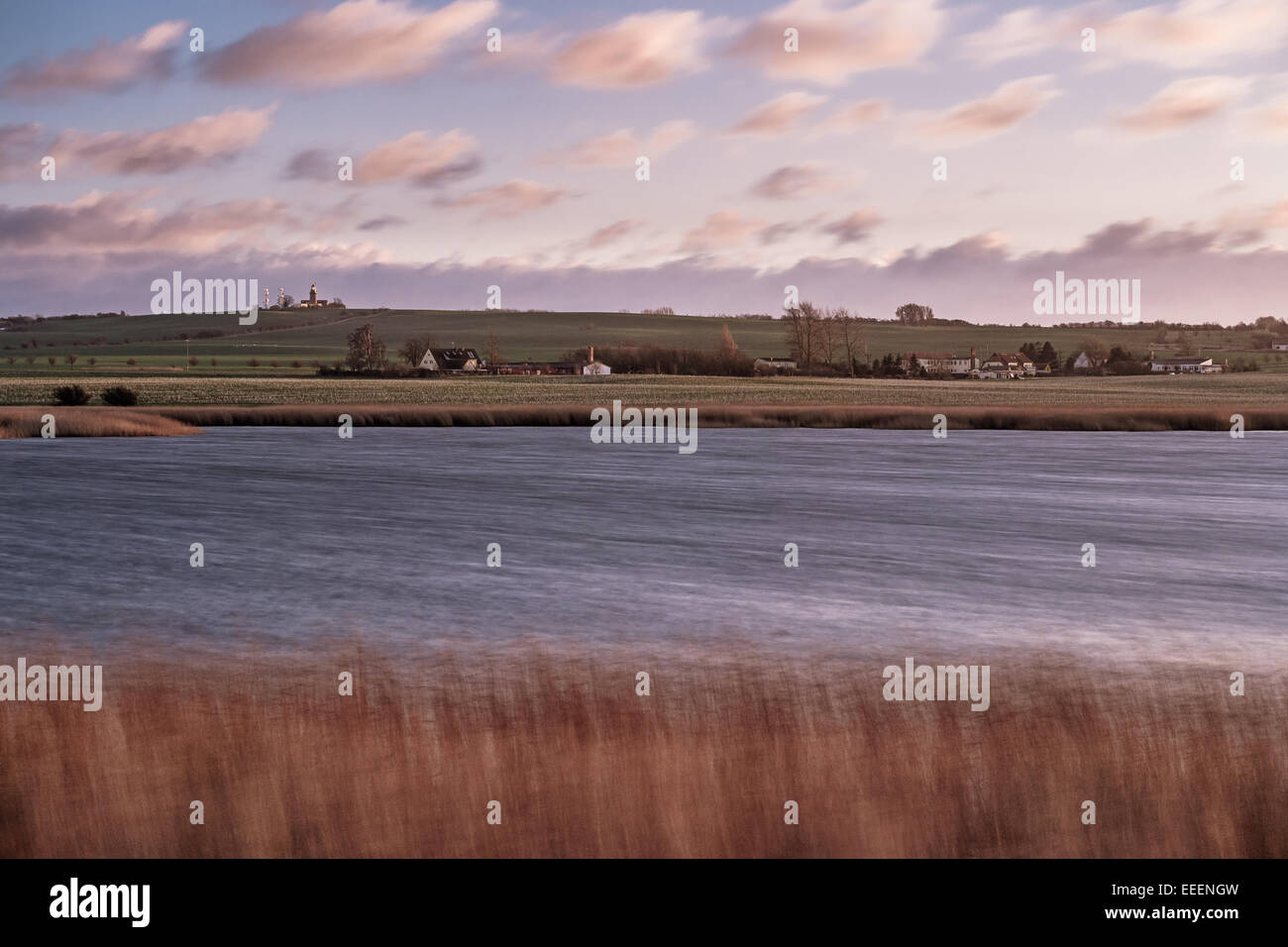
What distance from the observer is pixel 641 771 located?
13.3m

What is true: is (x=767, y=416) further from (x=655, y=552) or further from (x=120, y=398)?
(x=655, y=552)

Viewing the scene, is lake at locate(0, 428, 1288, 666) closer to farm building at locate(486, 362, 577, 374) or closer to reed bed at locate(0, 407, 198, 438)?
reed bed at locate(0, 407, 198, 438)

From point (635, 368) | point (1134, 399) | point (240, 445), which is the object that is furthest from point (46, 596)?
point (635, 368)

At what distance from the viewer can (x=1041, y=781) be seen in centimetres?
1322

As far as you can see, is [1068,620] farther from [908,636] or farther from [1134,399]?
[1134,399]

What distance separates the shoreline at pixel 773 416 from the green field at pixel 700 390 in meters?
2.11

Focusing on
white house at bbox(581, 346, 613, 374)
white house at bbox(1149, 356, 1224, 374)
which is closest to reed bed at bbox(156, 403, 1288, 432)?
white house at bbox(1149, 356, 1224, 374)

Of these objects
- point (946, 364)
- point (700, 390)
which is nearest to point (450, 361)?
point (700, 390)

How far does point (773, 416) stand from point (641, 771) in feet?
298

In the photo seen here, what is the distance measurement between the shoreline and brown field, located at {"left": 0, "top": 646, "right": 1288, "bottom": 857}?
79596 mm

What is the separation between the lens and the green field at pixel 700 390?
11606 centimetres

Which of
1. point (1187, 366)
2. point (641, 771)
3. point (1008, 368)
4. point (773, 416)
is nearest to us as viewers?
point (641, 771)

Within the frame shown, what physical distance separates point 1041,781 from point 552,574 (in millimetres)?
16363

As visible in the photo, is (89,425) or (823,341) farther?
(823,341)
